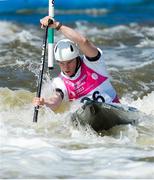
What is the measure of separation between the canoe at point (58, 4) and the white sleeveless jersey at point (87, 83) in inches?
452

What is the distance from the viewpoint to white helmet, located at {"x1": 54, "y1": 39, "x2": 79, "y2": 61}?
6.83 meters

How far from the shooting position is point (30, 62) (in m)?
11.6

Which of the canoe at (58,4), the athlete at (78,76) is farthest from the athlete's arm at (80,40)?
the canoe at (58,4)

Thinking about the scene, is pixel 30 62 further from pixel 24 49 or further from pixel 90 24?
pixel 90 24

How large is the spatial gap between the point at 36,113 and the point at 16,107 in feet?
4.27

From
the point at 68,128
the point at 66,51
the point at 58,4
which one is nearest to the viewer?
the point at 66,51

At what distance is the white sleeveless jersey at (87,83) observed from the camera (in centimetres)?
705

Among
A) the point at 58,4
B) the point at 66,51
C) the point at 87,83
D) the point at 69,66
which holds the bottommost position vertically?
the point at 87,83

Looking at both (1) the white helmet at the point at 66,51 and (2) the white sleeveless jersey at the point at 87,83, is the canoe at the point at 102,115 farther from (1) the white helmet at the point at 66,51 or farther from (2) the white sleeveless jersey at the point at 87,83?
(1) the white helmet at the point at 66,51

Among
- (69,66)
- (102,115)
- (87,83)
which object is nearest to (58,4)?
(87,83)

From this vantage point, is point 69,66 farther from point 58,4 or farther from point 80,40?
point 58,4

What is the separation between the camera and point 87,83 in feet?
23.2

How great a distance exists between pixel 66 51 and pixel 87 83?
454 millimetres

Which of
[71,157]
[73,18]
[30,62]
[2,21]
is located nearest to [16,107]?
[71,157]
